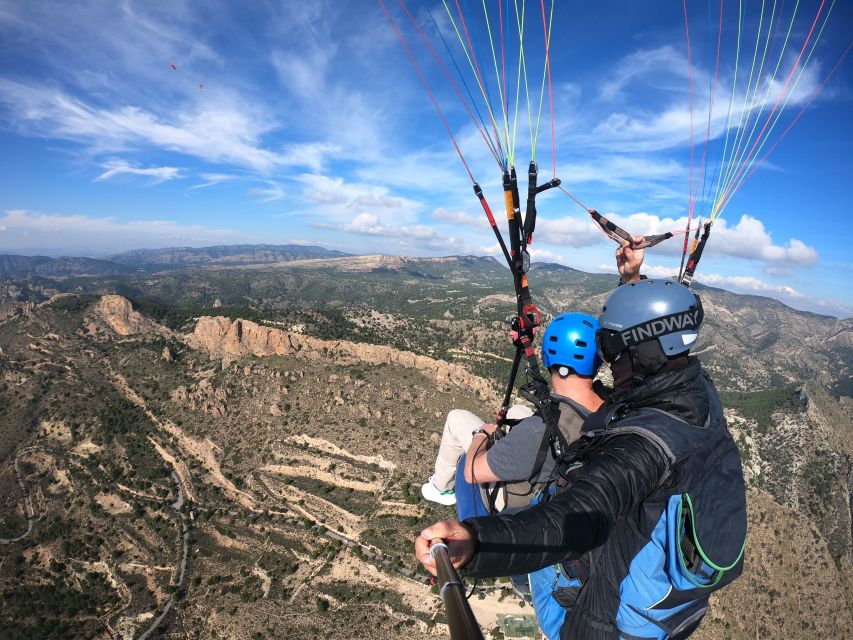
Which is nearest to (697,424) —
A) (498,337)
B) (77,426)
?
(77,426)

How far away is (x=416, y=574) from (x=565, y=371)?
1696 inches

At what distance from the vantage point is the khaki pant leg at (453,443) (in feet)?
24.4

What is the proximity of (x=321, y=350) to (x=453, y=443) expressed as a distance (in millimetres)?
67362

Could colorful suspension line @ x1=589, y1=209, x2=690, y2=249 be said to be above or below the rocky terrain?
above

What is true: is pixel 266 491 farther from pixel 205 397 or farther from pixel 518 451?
pixel 518 451

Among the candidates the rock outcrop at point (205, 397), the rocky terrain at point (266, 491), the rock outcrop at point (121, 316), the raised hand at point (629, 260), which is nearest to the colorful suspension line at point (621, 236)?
the raised hand at point (629, 260)

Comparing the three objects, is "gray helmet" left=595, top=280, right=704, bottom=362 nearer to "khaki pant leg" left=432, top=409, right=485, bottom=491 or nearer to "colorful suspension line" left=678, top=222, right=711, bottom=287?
"khaki pant leg" left=432, top=409, right=485, bottom=491

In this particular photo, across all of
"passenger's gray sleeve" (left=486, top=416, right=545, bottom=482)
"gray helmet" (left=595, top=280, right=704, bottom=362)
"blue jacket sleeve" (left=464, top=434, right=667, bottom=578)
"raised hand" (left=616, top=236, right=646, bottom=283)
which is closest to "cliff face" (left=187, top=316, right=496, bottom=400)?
"raised hand" (left=616, top=236, right=646, bottom=283)

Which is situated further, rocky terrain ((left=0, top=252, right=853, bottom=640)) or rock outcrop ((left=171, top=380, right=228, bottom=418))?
rock outcrop ((left=171, top=380, right=228, bottom=418))

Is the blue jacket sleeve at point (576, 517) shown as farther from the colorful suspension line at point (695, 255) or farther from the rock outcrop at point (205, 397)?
the rock outcrop at point (205, 397)

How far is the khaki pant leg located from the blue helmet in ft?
6.72

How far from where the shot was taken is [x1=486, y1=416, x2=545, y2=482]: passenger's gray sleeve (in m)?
4.98

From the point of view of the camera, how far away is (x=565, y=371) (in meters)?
6.03

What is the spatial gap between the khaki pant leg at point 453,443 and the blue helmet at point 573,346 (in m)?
2.05
